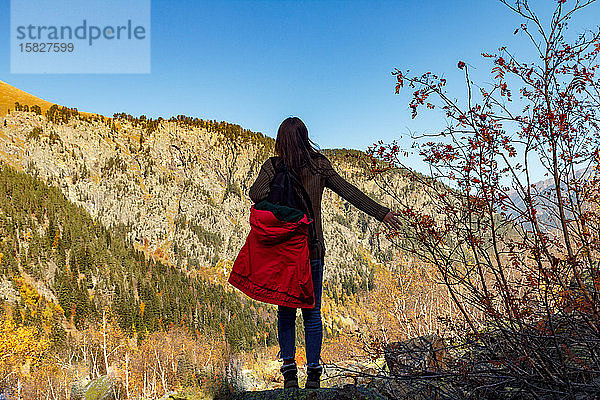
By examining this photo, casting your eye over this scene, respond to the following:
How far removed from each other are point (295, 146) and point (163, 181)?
117784 millimetres

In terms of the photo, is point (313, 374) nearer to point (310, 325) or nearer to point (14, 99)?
point (310, 325)

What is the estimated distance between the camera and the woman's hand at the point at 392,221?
99.8 inches

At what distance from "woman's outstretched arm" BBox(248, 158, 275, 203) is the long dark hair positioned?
5.3 inches

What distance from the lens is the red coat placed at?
2.70 metres

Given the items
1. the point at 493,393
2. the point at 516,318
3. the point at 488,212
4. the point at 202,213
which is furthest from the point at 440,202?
the point at 202,213

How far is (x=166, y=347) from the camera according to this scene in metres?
62.5

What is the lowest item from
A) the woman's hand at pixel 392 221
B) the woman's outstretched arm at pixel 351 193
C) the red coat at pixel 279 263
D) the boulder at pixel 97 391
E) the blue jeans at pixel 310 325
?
the boulder at pixel 97 391

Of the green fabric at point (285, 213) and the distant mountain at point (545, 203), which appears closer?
the distant mountain at point (545, 203)

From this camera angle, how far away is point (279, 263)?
274cm

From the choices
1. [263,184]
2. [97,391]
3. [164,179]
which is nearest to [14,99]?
[164,179]

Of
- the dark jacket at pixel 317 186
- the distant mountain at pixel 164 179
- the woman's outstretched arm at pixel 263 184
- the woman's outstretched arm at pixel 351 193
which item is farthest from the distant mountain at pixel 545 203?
the distant mountain at pixel 164 179

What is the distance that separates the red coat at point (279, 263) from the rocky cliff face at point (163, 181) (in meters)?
88.7

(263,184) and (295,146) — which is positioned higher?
(295,146)

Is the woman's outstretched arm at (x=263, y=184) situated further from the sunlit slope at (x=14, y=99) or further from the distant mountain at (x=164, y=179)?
the sunlit slope at (x=14, y=99)
